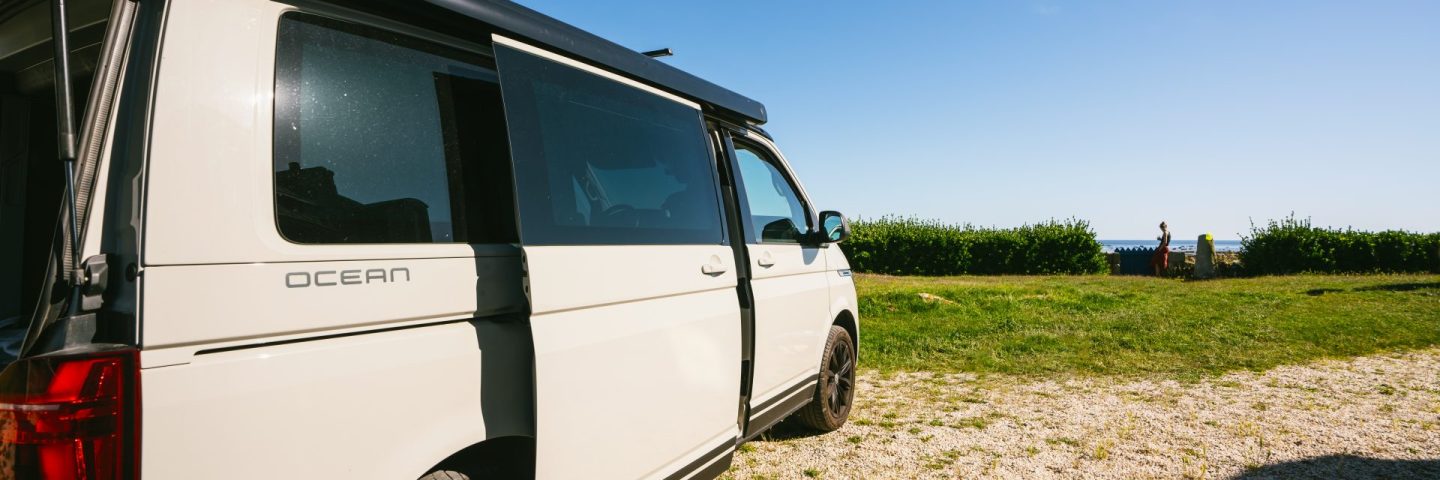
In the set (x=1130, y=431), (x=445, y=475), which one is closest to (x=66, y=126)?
(x=445, y=475)

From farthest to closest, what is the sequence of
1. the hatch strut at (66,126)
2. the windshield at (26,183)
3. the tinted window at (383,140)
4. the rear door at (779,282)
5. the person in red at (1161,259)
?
the person in red at (1161,259) < the rear door at (779,282) < the windshield at (26,183) < the tinted window at (383,140) < the hatch strut at (66,126)

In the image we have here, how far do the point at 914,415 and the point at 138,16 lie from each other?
4835mm

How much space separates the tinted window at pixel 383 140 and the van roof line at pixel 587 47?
177 mm

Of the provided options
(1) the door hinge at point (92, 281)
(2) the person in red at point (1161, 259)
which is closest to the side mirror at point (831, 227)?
(1) the door hinge at point (92, 281)

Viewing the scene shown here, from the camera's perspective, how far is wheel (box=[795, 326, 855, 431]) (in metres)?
4.74

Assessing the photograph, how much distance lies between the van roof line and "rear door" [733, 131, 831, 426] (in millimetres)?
493

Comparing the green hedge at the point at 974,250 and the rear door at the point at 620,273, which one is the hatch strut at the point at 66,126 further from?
the green hedge at the point at 974,250

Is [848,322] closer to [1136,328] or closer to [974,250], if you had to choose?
[1136,328]

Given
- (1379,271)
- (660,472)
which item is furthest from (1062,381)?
(1379,271)

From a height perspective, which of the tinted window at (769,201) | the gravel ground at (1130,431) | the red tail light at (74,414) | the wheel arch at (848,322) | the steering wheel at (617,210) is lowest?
the gravel ground at (1130,431)

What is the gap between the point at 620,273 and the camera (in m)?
2.60

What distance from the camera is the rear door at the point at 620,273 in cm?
229

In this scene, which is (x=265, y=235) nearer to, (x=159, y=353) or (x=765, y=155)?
(x=159, y=353)

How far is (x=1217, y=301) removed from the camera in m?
11.5
